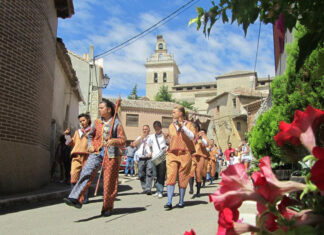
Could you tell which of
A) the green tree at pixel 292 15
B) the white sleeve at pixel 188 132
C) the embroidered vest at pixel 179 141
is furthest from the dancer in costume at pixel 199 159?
the green tree at pixel 292 15

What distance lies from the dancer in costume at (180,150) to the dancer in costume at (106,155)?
120 cm

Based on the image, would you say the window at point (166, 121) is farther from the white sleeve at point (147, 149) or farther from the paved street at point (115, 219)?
the paved street at point (115, 219)

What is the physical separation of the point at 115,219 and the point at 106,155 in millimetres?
1050

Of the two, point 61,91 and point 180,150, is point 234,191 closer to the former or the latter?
point 180,150

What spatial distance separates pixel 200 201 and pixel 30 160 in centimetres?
413

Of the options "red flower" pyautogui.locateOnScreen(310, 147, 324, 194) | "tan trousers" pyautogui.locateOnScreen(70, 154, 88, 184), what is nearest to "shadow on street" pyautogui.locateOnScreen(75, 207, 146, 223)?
"tan trousers" pyautogui.locateOnScreen(70, 154, 88, 184)

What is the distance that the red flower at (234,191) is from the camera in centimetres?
94

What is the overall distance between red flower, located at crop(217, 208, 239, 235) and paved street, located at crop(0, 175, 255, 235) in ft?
10.7

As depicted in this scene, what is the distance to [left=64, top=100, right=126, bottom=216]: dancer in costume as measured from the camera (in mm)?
5645

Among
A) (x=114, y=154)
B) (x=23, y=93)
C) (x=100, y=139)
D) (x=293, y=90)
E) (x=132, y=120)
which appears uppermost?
(x=132, y=120)

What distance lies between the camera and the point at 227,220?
93cm

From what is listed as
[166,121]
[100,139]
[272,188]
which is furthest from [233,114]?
[272,188]

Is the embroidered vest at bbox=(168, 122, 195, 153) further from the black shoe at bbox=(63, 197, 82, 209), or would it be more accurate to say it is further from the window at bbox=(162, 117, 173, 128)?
the window at bbox=(162, 117, 173, 128)

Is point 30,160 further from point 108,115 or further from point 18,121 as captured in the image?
point 108,115
